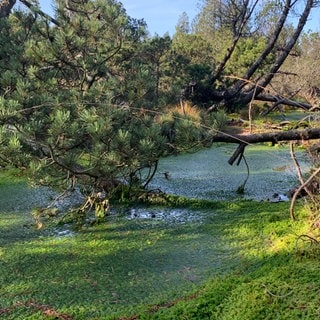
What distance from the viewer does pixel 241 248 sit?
2883 millimetres

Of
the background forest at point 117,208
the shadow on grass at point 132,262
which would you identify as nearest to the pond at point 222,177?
the background forest at point 117,208

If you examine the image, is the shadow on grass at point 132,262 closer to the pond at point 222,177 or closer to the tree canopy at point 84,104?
the tree canopy at point 84,104

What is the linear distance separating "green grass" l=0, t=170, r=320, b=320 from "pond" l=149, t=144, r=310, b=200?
0.60 meters

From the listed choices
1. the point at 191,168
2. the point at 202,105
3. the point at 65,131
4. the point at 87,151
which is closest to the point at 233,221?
the point at 87,151

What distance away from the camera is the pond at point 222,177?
4398 mm

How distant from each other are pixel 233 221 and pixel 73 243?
1.19 meters

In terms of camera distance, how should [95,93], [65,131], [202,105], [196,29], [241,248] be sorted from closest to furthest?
1. [65,131]
2. [241,248]
3. [95,93]
4. [202,105]
5. [196,29]

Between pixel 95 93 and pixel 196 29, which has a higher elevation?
pixel 196 29

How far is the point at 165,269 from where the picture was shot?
266 cm

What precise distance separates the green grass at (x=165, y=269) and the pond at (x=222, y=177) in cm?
60

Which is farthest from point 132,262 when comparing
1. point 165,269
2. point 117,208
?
point 117,208

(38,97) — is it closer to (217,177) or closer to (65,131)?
(65,131)

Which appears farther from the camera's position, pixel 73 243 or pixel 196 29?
pixel 196 29

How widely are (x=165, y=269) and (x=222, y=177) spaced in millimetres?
2502
